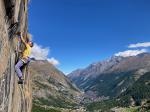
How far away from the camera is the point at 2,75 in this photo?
30266 mm

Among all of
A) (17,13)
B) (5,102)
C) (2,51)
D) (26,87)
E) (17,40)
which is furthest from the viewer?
(26,87)

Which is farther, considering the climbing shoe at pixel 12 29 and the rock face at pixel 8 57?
the climbing shoe at pixel 12 29

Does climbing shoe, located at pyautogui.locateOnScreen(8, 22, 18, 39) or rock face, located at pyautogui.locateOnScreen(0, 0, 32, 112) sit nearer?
rock face, located at pyautogui.locateOnScreen(0, 0, 32, 112)

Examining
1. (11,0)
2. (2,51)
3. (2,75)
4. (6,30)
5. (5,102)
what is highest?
(11,0)

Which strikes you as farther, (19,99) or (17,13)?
(19,99)

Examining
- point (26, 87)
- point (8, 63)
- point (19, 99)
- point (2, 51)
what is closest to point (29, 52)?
point (8, 63)

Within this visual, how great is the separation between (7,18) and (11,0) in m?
1.80

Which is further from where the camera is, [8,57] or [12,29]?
[12,29]

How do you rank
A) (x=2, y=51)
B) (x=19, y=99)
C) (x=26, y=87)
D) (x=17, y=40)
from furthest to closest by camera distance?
(x=26, y=87)
(x=19, y=99)
(x=17, y=40)
(x=2, y=51)

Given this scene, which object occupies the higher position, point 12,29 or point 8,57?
point 12,29

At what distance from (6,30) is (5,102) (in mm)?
7079

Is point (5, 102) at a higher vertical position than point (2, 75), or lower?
lower

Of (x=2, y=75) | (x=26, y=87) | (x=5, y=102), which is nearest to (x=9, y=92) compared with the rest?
(x=5, y=102)

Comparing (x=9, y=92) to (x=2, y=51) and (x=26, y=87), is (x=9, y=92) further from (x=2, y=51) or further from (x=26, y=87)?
(x=26, y=87)
